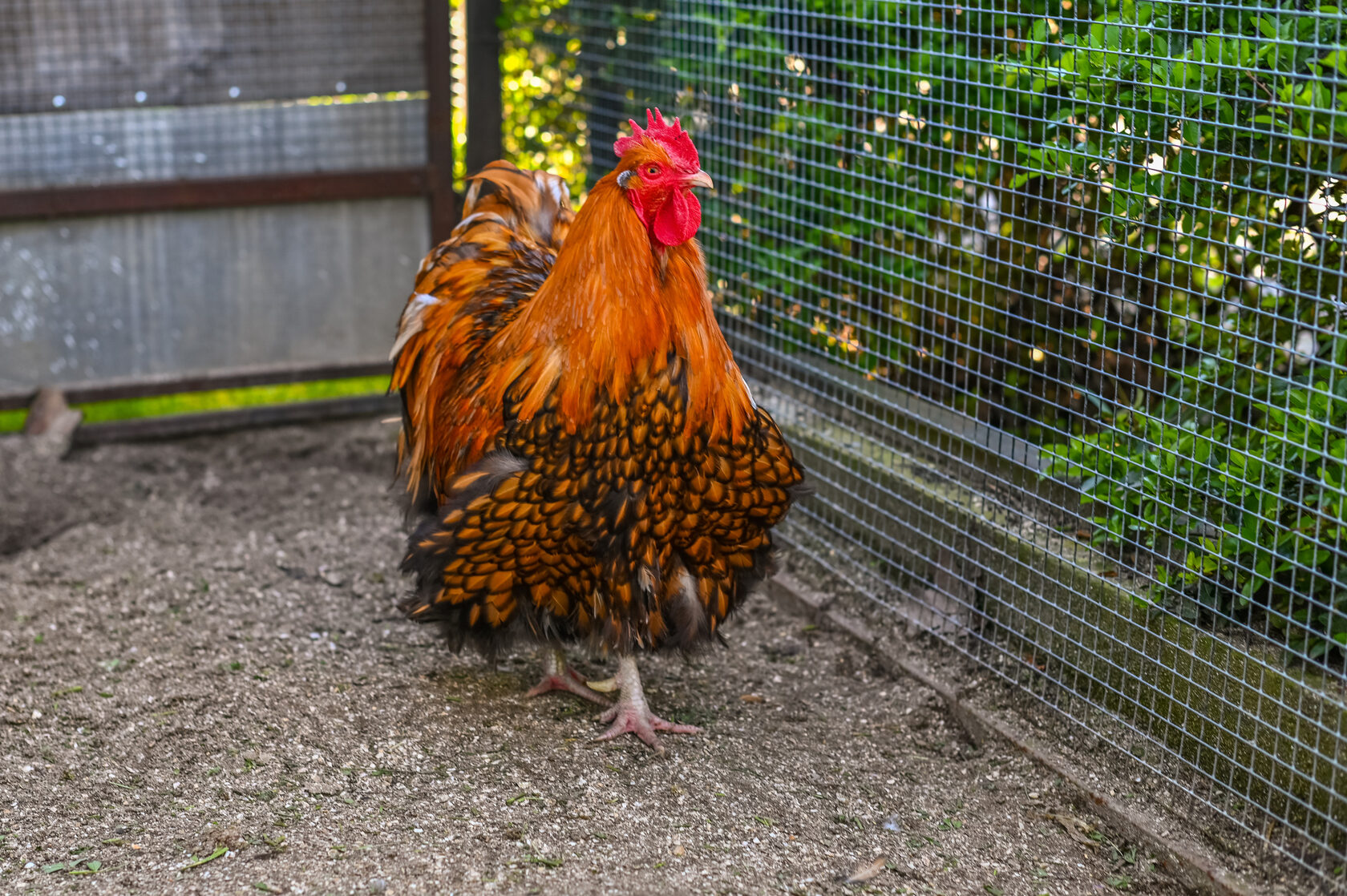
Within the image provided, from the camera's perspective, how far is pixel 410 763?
3.30 m

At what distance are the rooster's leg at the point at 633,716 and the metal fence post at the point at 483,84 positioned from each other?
3460 mm

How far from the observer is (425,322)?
371 cm

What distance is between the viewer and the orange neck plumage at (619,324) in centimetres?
294

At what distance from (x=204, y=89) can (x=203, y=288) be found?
36.4 inches

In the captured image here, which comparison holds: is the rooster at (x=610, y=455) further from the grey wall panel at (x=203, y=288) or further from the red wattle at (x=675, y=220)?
the grey wall panel at (x=203, y=288)

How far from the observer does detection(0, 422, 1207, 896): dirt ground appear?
2.85 meters

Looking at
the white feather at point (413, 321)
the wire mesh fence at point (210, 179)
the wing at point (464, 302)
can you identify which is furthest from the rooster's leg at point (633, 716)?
the wire mesh fence at point (210, 179)

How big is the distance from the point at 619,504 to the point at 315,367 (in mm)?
3559

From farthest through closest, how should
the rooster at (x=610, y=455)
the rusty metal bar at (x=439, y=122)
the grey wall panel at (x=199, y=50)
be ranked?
the rusty metal bar at (x=439, y=122) → the grey wall panel at (x=199, y=50) → the rooster at (x=610, y=455)

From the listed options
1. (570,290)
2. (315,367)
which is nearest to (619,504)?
(570,290)

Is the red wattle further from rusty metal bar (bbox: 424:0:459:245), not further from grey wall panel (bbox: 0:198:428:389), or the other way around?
grey wall panel (bbox: 0:198:428:389)

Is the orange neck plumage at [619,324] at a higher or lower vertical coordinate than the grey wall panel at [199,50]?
lower

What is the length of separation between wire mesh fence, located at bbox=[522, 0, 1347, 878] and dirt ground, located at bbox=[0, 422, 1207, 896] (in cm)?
40

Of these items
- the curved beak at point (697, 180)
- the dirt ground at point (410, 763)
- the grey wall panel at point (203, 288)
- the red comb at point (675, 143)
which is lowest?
the dirt ground at point (410, 763)
